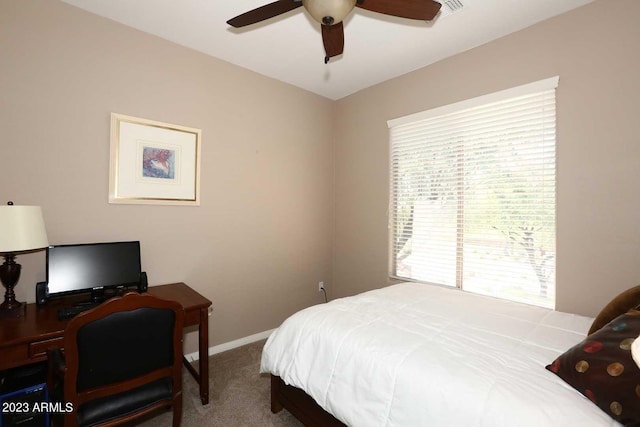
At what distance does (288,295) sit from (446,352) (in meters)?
2.27

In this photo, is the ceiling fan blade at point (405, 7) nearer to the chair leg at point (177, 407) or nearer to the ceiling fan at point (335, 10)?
the ceiling fan at point (335, 10)

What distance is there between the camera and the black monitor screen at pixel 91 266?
6.21ft

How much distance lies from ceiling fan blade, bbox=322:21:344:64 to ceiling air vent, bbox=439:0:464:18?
832 millimetres

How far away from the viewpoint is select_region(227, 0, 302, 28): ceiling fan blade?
1500 millimetres

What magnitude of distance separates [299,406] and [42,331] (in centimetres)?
144

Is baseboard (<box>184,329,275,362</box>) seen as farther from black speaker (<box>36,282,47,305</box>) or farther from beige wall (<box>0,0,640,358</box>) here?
black speaker (<box>36,282,47,305</box>)

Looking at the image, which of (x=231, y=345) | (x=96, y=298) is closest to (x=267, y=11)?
(x=96, y=298)

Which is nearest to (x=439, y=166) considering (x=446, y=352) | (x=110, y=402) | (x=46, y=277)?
(x=446, y=352)

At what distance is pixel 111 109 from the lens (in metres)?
2.23

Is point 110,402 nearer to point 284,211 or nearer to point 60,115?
point 60,115

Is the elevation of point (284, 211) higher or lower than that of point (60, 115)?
lower

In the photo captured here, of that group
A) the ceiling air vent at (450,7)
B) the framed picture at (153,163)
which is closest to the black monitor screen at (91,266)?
the framed picture at (153,163)

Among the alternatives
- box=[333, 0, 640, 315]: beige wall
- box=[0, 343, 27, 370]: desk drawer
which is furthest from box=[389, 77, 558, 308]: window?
box=[0, 343, 27, 370]: desk drawer

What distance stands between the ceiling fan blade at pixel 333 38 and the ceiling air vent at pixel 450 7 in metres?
0.83
